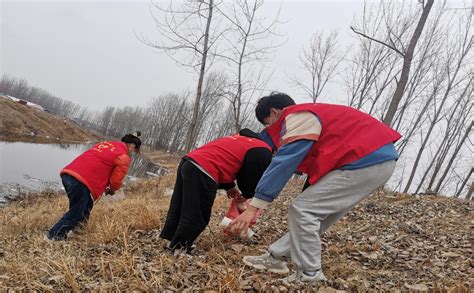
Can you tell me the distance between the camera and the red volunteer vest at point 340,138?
7.52ft

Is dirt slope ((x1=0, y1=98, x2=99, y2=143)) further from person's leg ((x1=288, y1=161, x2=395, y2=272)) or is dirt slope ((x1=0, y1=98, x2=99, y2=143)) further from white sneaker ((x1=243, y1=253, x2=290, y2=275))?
person's leg ((x1=288, y1=161, x2=395, y2=272))

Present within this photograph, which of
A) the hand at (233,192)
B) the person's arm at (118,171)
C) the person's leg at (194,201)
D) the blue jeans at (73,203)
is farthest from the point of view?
the person's arm at (118,171)

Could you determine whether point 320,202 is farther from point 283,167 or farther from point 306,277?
point 306,277

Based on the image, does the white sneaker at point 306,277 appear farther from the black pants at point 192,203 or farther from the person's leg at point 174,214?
the person's leg at point 174,214

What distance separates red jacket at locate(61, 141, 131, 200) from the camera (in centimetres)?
450

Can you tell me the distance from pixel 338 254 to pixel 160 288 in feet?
6.40

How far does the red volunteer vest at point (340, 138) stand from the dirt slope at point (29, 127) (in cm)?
3103

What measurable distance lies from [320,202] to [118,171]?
3.33 meters

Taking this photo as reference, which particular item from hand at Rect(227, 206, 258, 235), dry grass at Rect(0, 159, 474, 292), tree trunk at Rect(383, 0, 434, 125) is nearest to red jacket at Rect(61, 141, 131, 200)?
dry grass at Rect(0, 159, 474, 292)

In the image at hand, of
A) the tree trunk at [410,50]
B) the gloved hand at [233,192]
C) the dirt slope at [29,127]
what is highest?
the tree trunk at [410,50]

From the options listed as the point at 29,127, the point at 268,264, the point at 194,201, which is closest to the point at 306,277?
the point at 268,264

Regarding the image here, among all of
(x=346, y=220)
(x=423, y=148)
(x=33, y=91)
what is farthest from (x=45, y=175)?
(x=33, y=91)

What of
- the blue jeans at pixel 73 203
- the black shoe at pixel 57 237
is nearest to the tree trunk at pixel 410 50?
the blue jeans at pixel 73 203

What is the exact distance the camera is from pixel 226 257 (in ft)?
9.98
